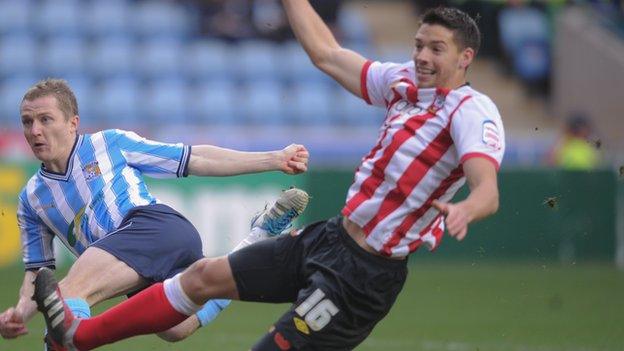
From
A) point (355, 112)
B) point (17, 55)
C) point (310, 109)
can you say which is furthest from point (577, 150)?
point (17, 55)

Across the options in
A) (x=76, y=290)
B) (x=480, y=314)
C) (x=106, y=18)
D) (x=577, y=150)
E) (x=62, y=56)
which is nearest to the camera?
(x=76, y=290)

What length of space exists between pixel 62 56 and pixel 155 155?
14.0m

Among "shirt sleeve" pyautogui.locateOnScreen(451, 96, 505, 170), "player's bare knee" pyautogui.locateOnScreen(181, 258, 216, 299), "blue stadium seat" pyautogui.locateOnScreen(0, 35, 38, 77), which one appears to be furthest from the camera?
"blue stadium seat" pyautogui.locateOnScreen(0, 35, 38, 77)

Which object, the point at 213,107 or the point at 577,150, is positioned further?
the point at 213,107

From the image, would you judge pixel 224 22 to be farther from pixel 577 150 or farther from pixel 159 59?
pixel 577 150

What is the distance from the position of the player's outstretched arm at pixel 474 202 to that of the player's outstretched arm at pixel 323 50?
1.09 metres

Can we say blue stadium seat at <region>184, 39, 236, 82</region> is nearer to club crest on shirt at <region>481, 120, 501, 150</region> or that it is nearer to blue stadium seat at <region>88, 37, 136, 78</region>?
blue stadium seat at <region>88, 37, 136, 78</region>

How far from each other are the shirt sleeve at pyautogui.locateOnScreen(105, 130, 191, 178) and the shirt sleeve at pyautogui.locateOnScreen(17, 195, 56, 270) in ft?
2.01

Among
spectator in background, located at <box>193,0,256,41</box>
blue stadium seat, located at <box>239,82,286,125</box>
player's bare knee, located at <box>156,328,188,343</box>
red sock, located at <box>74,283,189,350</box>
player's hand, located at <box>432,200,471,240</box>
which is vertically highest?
player's hand, located at <box>432,200,471,240</box>

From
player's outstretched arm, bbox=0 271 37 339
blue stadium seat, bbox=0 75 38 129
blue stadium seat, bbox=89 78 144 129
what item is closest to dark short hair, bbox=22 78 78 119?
player's outstretched arm, bbox=0 271 37 339

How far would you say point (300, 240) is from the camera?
6.16m

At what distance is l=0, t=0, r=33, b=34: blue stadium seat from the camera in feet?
68.9

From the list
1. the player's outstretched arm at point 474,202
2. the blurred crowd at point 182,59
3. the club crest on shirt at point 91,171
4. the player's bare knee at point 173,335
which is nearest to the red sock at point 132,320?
the club crest on shirt at point 91,171

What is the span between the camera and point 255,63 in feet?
69.6
